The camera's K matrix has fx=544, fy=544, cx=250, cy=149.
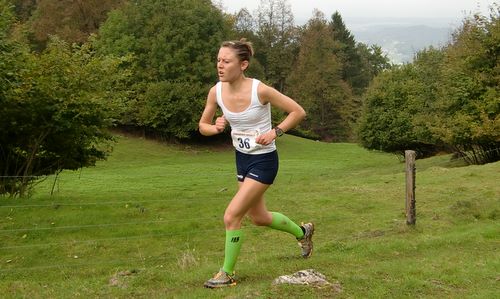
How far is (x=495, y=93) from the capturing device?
24891 mm

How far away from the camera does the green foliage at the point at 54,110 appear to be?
13711 mm

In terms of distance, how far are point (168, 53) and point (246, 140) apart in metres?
46.4

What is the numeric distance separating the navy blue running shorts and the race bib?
91 mm

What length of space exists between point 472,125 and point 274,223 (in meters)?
20.8

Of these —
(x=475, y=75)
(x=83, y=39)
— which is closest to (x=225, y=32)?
(x=83, y=39)

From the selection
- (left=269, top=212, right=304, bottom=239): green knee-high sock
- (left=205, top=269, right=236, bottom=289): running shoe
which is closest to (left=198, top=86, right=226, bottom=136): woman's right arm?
(left=269, top=212, right=304, bottom=239): green knee-high sock

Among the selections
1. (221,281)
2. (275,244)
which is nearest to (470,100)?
(275,244)

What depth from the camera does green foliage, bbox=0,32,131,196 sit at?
13711mm

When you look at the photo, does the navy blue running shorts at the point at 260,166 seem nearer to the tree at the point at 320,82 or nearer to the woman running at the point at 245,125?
the woman running at the point at 245,125

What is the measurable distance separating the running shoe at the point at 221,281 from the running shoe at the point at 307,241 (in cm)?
151

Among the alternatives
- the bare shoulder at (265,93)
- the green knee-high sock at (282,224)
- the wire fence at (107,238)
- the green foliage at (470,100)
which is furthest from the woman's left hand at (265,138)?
the green foliage at (470,100)

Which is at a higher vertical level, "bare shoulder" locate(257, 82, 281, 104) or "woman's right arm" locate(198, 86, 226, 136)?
"bare shoulder" locate(257, 82, 281, 104)

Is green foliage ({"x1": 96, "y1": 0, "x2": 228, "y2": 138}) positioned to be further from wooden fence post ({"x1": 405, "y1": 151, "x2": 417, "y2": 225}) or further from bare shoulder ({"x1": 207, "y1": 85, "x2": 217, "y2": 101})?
bare shoulder ({"x1": 207, "y1": 85, "x2": 217, "y2": 101})

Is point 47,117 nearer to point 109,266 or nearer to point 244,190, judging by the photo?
point 109,266
